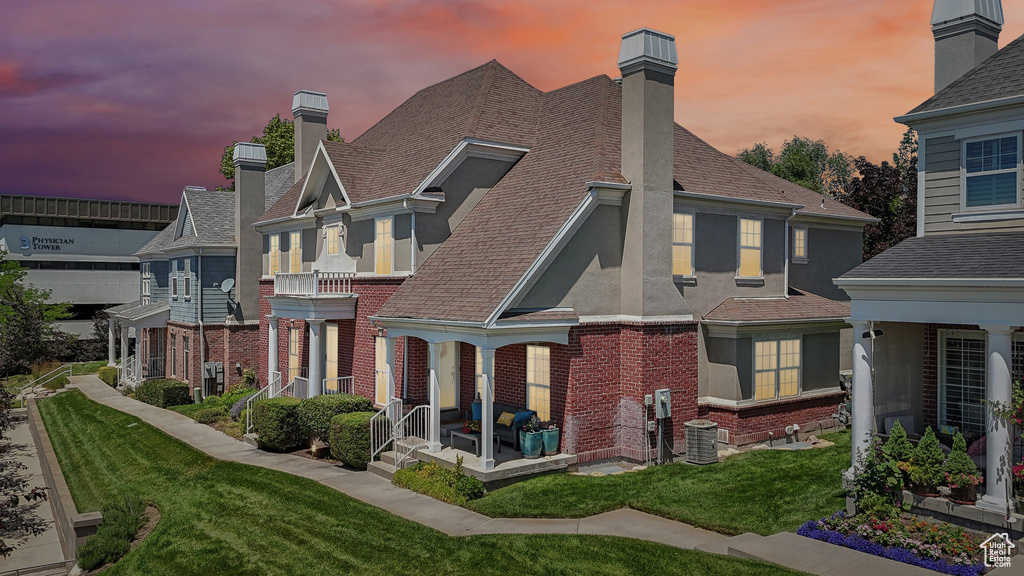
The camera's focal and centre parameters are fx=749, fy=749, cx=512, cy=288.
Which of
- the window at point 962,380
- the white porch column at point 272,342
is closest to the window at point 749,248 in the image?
the window at point 962,380

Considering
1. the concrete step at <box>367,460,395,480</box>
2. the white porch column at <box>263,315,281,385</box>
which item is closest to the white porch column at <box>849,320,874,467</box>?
the concrete step at <box>367,460,395,480</box>

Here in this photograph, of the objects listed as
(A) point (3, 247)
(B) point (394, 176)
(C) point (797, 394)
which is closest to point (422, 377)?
(B) point (394, 176)

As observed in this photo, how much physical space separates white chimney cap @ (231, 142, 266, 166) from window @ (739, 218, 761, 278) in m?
22.6

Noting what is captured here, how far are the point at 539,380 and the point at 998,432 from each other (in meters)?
9.93

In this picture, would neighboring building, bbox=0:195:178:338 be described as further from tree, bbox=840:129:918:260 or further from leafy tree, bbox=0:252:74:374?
tree, bbox=840:129:918:260

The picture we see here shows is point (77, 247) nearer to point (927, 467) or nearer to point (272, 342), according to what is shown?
A: point (272, 342)

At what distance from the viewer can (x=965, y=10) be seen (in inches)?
→ 694

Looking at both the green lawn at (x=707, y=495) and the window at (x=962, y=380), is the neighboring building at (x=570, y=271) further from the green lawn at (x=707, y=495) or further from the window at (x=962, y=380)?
the window at (x=962, y=380)

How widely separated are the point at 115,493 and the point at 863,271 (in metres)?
19.4

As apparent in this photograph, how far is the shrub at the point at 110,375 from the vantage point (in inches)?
1610

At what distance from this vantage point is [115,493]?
66.4ft

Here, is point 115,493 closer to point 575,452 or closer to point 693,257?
point 575,452

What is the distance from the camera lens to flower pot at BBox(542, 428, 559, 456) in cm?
1783

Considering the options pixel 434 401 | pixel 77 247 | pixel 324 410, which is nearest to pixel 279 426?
pixel 324 410
